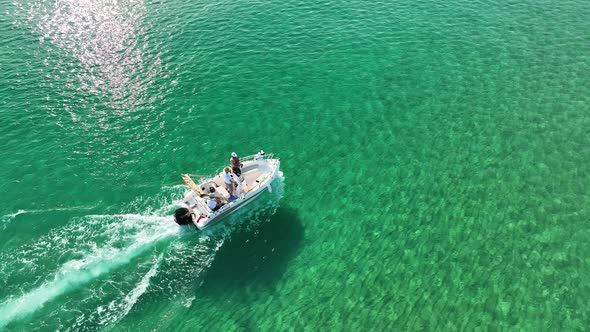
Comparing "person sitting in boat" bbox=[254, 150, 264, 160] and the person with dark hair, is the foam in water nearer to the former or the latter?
the person with dark hair

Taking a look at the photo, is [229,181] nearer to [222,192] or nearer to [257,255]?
[222,192]

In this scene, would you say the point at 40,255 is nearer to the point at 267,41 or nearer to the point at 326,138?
the point at 326,138

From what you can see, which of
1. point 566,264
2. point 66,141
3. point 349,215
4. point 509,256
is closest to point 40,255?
point 66,141

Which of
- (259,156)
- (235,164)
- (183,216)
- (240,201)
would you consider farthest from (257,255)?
(259,156)

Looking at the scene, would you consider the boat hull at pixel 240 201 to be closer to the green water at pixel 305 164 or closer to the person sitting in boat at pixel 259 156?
the person sitting in boat at pixel 259 156

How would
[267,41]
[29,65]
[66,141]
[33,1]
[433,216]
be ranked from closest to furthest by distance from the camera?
[433,216], [66,141], [29,65], [267,41], [33,1]

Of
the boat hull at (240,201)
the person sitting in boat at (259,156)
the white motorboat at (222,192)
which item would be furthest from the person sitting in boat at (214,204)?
the person sitting in boat at (259,156)

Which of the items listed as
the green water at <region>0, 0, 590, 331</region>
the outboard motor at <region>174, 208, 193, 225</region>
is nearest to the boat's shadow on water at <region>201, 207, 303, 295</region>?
the green water at <region>0, 0, 590, 331</region>
